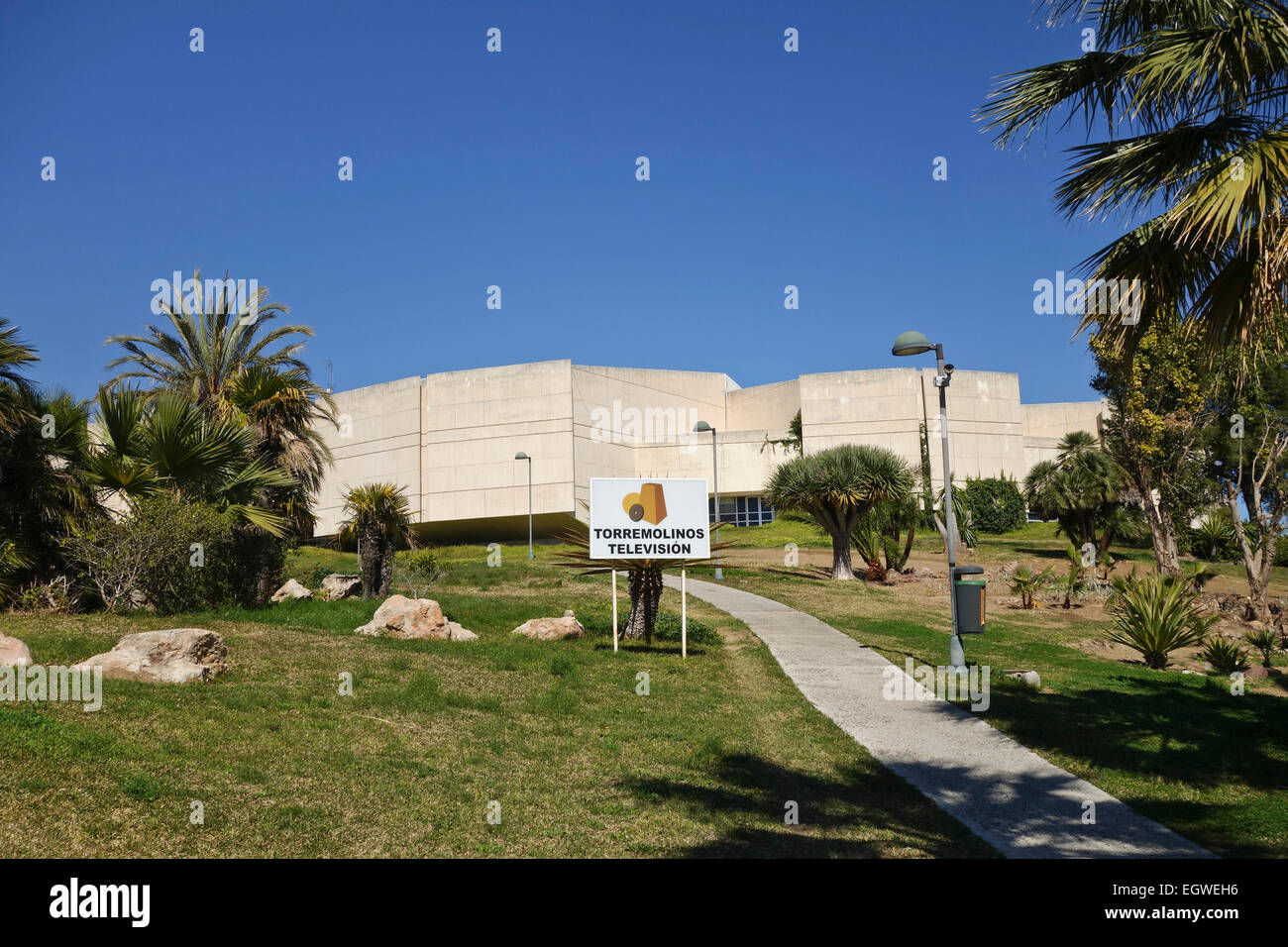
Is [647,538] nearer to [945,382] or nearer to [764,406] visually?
[945,382]

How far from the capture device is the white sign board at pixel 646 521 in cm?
1524

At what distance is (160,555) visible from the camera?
14.3m

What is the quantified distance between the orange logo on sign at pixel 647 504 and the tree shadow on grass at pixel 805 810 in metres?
6.70

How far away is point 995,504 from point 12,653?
201 feet

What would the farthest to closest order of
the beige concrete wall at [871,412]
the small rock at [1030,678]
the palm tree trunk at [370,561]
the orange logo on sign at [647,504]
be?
the beige concrete wall at [871,412], the palm tree trunk at [370,561], the orange logo on sign at [647,504], the small rock at [1030,678]

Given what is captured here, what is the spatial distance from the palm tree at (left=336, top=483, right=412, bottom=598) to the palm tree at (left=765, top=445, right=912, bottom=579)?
15.0 meters

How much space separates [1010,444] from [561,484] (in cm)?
3207

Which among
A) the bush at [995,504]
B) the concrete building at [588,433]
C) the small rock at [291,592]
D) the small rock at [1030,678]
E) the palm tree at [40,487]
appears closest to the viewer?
the small rock at [1030,678]

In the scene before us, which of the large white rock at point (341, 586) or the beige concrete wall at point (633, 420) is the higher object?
the beige concrete wall at point (633, 420)

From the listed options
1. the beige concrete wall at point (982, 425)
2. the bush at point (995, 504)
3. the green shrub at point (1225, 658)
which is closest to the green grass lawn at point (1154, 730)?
the green shrub at point (1225, 658)

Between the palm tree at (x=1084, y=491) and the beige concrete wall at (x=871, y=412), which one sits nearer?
the palm tree at (x=1084, y=491)

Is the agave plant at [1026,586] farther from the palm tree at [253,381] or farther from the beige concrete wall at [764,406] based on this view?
the beige concrete wall at [764,406]

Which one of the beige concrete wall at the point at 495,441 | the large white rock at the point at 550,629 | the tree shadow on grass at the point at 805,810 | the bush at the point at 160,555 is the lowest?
the tree shadow on grass at the point at 805,810

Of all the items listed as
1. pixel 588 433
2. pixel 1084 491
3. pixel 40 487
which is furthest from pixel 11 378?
pixel 588 433
